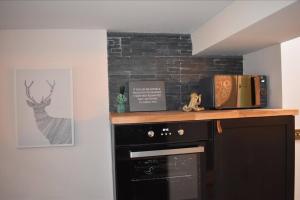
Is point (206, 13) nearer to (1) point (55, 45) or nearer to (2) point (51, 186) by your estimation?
(1) point (55, 45)

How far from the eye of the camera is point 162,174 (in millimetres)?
1815

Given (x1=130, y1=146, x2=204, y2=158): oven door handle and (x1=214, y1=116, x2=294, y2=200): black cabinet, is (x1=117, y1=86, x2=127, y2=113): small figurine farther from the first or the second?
(x1=214, y1=116, x2=294, y2=200): black cabinet

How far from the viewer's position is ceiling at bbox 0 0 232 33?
1569mm

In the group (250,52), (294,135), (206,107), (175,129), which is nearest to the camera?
(175,129)

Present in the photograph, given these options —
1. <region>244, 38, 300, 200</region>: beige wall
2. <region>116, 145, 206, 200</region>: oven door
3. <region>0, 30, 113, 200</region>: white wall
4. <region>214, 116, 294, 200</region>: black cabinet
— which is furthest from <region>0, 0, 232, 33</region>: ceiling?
<region>116, 145, 206, 200</region>: oven door

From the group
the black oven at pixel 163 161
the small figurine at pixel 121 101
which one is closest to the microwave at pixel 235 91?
the black oven at pixel 163 161

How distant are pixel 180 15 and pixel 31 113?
1460 millimetres

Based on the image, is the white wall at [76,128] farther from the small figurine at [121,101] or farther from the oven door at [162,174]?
the oven door at [162,174]

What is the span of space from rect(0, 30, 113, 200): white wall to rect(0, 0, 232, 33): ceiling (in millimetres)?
131

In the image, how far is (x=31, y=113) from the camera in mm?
2041

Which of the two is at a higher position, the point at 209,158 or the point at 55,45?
the point at 55,45

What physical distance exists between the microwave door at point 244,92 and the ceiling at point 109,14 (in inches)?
24.4

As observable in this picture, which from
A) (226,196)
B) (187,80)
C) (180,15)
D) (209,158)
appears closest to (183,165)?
(209,158)

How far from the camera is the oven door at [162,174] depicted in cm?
171
